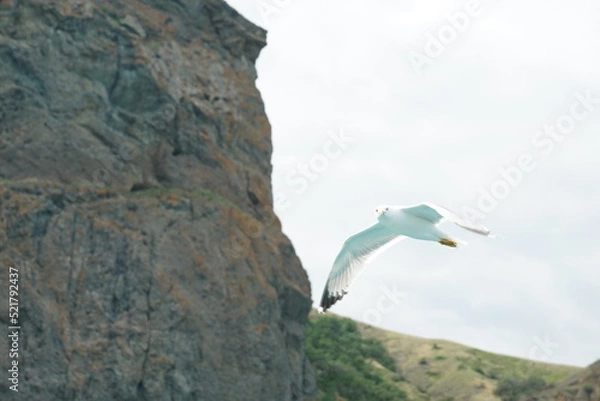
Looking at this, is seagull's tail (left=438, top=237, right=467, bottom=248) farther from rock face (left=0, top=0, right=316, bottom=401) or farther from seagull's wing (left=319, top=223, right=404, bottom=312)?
rock face (left=0, top=0, right=316, bottom=401)

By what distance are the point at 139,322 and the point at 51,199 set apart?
4.13 meters

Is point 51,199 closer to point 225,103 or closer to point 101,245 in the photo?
point 101,245

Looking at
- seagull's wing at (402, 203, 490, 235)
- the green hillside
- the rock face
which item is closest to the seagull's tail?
seagull's wing at (402, 203, 490, 235)

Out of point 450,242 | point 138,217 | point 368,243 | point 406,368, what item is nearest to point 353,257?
point 368,243

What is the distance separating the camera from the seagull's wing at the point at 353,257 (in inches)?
870

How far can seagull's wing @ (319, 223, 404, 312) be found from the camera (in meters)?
22.1

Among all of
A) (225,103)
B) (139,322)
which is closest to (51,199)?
(139,322)

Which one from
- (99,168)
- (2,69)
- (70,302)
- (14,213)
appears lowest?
(70,302)

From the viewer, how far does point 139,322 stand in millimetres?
31219

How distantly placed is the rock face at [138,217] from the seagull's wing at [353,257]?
33.3 feet

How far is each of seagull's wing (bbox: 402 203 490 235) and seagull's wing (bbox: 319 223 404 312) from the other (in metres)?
1.89

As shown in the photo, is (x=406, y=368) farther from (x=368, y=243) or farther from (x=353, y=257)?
(x=368, y=243)

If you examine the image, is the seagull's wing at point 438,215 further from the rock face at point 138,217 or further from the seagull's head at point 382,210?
the rock face at point 138,217

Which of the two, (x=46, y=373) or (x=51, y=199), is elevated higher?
(x=51, y=199)
